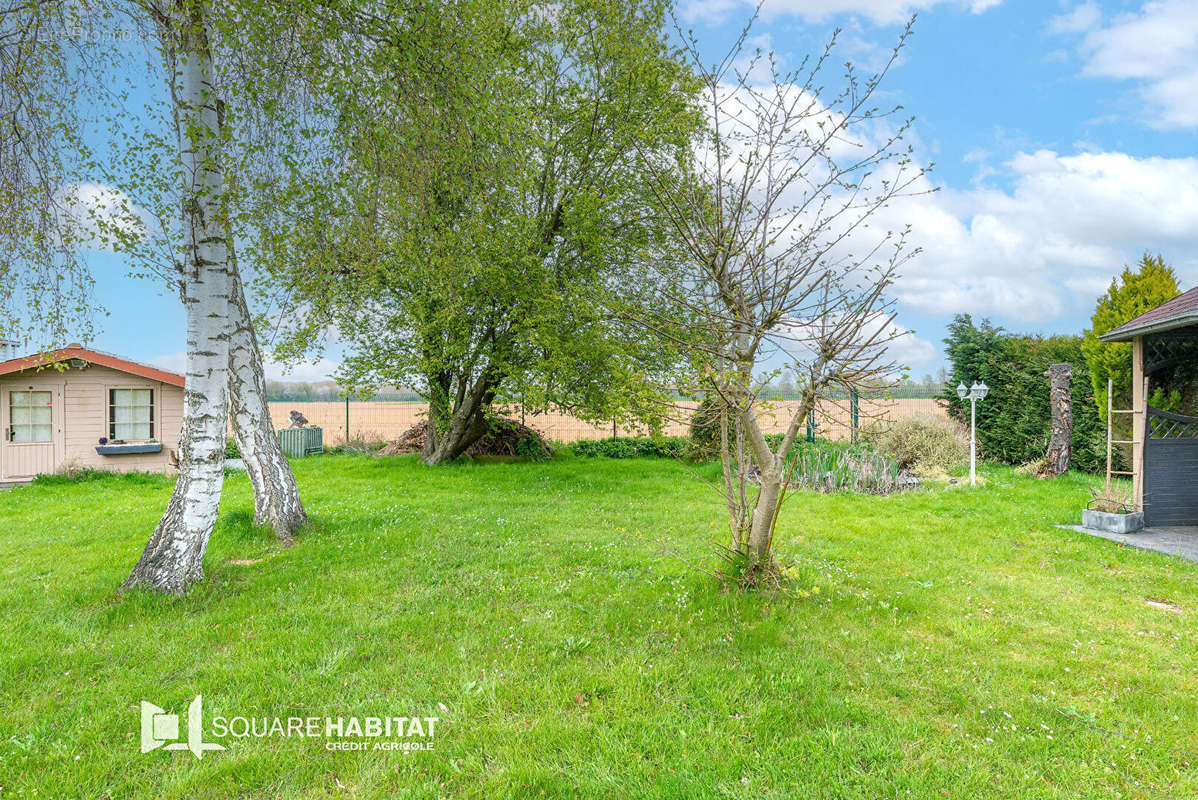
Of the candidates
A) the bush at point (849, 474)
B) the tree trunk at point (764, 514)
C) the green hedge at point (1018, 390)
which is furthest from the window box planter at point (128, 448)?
the green hedge at point (1018, 390)

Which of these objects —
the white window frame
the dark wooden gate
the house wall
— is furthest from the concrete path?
the white window frame

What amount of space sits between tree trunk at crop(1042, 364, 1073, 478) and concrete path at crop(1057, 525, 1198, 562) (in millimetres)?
4533

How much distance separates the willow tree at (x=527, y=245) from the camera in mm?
7969

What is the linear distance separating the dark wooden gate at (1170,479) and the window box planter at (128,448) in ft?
62.8

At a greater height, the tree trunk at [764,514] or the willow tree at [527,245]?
the willow tree at [527,245]

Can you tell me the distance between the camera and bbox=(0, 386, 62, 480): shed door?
13.2m

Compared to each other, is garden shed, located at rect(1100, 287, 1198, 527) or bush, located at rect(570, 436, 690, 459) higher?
garden shed, located at rect(1100, 287, 1198, 527)

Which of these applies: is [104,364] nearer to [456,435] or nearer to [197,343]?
[456,435]

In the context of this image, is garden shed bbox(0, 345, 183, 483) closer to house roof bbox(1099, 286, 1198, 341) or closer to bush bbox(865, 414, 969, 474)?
bush bbox(865, 414, 969, 474)

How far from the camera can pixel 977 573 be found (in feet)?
18.1

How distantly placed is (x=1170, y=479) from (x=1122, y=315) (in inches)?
219

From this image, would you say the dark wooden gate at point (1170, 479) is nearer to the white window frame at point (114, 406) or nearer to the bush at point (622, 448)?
the bush at point (622, 448)
